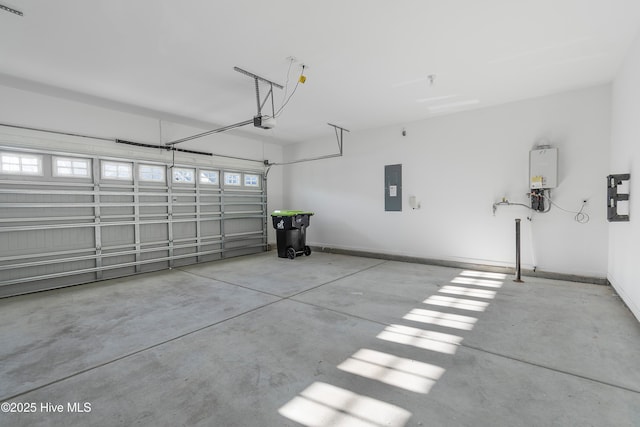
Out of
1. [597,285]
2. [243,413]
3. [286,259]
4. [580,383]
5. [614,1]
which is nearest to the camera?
[243,413]

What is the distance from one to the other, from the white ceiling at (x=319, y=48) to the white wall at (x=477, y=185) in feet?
1.66

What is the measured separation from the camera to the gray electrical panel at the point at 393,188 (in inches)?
238

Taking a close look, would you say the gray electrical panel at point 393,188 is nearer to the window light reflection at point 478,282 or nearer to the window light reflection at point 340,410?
the window light reflection at point 478,282

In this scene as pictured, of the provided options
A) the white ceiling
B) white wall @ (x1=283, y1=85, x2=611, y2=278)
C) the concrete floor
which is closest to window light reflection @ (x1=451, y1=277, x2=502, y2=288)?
the concrete floor

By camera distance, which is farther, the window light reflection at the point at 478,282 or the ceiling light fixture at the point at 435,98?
the ceiling light fixture at the point at 435,98

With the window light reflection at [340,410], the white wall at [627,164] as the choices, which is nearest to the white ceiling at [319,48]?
the white wall at [627,164]

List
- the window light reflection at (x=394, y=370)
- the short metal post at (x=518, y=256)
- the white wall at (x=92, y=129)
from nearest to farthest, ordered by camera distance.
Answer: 1. the window light reflection at (x=394, y=370)
2. the white wall at (x=92, y=129)
3. the short metal post at (x=518, y=256)

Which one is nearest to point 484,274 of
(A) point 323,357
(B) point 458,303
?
(B) point 458,303

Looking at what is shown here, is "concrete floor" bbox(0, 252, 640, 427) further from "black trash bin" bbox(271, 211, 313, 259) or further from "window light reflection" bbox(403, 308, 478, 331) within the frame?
"black trash bin" bbox(271, 211, 313, 259)

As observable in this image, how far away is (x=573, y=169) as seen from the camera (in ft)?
14.2

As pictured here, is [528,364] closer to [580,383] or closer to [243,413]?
[580,383]

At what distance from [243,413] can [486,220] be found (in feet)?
15.9

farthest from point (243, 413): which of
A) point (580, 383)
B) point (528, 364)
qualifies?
point (580, 383)

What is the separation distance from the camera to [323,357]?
232cm
